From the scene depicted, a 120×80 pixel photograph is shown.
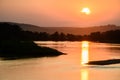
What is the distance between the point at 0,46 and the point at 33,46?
1.80m

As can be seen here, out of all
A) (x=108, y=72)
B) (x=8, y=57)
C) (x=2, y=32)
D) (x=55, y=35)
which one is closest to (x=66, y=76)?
(x=108, y=72)

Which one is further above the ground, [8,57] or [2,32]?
[2,32]

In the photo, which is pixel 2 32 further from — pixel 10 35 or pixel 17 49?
pixel 17 49

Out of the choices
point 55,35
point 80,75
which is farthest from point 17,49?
point 55,35

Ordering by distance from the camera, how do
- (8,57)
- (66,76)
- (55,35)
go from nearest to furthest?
(66,76) → (8,57) → (55,35)

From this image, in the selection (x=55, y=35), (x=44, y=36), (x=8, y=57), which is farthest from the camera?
(x=55, y=35)

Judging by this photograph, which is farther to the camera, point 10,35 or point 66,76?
point 10,35

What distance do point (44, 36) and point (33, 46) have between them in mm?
27177

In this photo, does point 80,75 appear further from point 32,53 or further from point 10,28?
point 10,28

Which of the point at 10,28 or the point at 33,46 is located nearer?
the point at 33,46

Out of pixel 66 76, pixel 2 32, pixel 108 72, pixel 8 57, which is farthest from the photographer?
pixel 2 32

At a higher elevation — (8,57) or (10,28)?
(10,28)

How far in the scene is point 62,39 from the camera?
170 ft

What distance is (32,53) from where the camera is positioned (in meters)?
15.2
